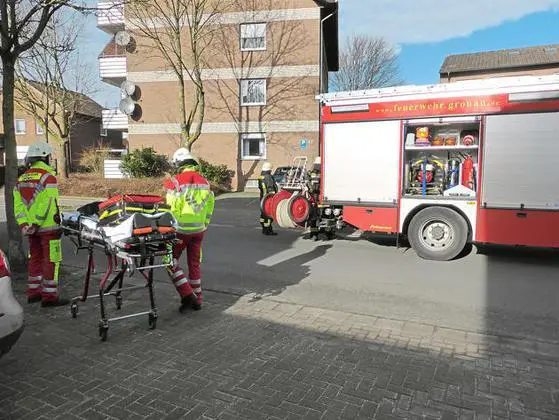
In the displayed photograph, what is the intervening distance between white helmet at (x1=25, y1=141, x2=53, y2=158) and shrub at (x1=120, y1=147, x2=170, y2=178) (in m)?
20.4

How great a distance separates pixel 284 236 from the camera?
456 inches

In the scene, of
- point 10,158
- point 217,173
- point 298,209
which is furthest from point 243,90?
point 10,158

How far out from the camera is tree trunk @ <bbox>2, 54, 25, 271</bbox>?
6.93 m

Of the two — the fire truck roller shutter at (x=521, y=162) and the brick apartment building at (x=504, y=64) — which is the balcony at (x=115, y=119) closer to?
the fire truck roller shutter at (x=521, y=162)

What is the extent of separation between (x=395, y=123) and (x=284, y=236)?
13.3ft

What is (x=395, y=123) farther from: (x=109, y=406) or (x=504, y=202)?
(x=109, y=406)

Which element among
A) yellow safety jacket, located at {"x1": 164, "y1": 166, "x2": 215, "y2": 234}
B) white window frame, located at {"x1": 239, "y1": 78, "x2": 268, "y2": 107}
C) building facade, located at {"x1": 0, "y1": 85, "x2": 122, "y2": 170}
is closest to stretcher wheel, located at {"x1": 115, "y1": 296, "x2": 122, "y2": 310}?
yellow safety jacket, located at {"x1": 164, "y1": 166, "x2": 215, "y2": 234}

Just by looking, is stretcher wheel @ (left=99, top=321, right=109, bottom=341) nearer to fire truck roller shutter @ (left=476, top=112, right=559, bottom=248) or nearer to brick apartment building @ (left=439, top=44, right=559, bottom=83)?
fire truck roller shutter @ (left=476, top=112, right=559, bottom=248)

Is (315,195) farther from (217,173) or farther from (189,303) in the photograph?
(217,173)

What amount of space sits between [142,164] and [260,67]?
845cm

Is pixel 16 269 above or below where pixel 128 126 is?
below

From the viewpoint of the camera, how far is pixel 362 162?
936 centimetres

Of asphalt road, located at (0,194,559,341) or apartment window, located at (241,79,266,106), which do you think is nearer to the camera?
asphalt road, located at (0,194,559,341)

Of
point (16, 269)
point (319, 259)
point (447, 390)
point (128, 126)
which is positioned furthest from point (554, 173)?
point (128, 126)
